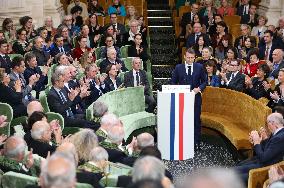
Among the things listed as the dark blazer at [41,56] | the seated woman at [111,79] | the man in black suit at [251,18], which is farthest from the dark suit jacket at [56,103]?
the man in black suit at [251,18]

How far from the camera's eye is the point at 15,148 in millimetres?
5164

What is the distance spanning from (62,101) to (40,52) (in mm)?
2347

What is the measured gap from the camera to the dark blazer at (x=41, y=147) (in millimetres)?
5797

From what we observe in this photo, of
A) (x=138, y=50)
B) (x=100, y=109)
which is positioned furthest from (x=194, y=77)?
(x=138, y=50)

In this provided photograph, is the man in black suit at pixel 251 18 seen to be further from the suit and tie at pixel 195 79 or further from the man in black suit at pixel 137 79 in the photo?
the suit and tie at pixel 195 79

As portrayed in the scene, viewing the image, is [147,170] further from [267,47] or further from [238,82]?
[267,47]

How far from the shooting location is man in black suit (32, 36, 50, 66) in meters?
9.65

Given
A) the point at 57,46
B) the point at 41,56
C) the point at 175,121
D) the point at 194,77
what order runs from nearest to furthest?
the point at 175,121 < the point at 194,77 < the point at 41,56 < the point at 57,46

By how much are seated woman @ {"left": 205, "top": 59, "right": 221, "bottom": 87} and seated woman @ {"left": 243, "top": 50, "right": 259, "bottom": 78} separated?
1.77 ft

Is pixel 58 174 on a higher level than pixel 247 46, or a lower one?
lower

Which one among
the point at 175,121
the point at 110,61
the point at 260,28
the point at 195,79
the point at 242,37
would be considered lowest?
the point at 175,121

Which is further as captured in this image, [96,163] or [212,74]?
[212,74]

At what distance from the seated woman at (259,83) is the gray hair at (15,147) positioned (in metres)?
4.12

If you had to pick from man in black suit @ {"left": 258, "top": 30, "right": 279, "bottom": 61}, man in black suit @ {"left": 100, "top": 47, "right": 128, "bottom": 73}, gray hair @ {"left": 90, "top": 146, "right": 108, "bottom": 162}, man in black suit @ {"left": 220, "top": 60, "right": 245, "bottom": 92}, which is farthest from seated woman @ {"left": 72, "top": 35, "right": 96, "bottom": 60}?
gray hair @ {"left": 90, "top": 146, "right": 108, "bottom": 162}
